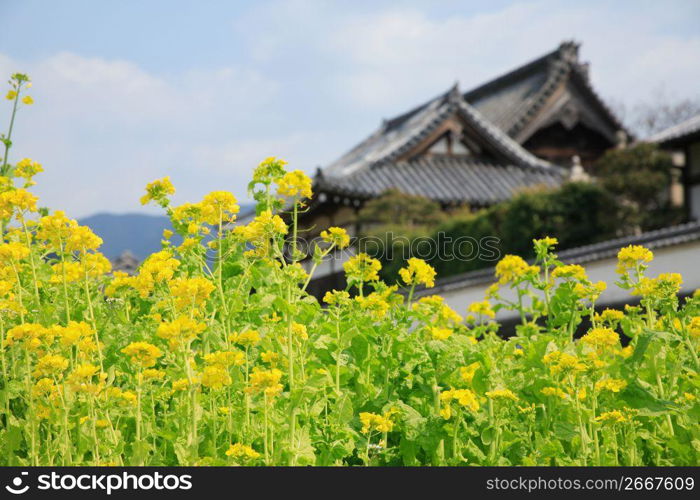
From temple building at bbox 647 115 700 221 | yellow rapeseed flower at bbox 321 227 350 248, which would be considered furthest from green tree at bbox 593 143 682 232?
yellow rapeseed flower at bbox 321 227 350 248

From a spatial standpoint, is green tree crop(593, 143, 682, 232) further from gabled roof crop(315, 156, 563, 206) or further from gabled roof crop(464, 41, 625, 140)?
gabled roof crop(464, 41, 625, 140)

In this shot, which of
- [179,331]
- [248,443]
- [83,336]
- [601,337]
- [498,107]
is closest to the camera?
[179,331]

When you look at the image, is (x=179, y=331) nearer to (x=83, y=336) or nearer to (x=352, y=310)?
A: (x=83, y=336)

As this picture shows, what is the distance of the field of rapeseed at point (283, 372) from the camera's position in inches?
93.1

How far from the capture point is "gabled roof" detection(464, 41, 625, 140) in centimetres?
2639

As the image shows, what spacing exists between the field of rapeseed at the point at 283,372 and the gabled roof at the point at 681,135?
14860mm

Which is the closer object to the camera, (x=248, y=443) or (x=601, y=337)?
(x=248, y=443)

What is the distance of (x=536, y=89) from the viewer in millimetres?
28312

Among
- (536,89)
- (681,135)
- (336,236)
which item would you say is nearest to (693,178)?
(681,135)

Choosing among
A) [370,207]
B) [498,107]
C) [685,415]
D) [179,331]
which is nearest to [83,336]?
[179,331]

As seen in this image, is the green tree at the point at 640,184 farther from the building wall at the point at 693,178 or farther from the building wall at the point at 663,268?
the building wall at the point at 663,268

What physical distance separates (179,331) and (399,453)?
899 millimetres

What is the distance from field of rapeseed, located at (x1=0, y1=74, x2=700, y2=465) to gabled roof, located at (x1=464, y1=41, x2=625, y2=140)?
23.9 metres

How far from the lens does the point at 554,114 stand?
26.6 metres
